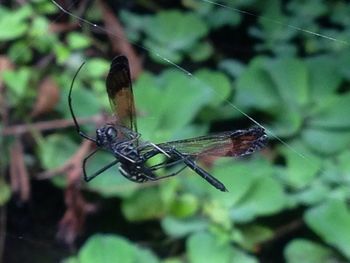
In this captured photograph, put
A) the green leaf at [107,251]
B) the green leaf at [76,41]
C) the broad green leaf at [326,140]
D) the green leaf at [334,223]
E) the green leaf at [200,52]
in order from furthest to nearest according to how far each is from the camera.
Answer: the green leaf at [200,52] < the green leaf at [76,41] < the broad green leaf at [326,140] < the green leaf at [334,223] < the green leaf at [107,251]

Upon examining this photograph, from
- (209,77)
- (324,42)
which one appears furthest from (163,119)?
(324,42)

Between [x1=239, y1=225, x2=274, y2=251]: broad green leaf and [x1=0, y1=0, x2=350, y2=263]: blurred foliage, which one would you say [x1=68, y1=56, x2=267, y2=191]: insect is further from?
[x1=239, y1=225, x2=274, y2=251]: broad green leaf

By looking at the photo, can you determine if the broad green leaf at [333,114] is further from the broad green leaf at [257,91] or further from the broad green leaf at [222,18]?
the broad green leaf at [222,18]

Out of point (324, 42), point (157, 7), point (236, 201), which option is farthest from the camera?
point (157, 7)

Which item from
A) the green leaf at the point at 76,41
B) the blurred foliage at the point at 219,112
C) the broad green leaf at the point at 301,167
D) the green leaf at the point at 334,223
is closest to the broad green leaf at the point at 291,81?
the blurred foliage at the point at 219,112

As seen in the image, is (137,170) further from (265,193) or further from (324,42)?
(324,42)

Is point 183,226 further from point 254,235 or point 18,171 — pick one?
point 18,171
